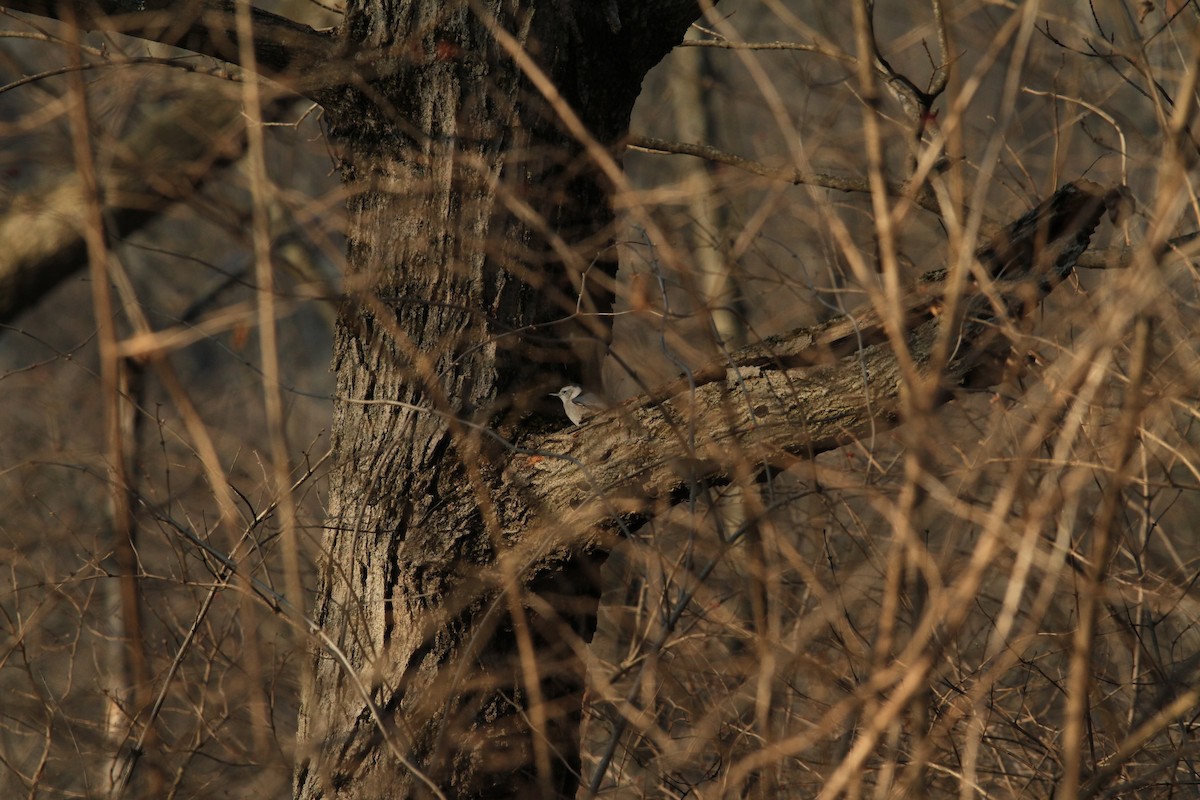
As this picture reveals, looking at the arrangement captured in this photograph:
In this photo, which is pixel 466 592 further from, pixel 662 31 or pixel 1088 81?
pixel 1088 81

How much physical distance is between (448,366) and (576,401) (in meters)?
0.39

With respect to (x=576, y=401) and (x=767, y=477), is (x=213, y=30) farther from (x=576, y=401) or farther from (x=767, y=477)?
(x=767, y=477)

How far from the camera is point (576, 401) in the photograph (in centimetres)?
274

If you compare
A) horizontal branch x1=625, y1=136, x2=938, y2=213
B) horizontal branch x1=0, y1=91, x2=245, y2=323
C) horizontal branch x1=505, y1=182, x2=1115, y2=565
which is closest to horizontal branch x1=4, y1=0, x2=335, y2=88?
horizontal branch x1=0, y1=91, x2=245, y2=323

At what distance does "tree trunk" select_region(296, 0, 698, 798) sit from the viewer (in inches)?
97.7

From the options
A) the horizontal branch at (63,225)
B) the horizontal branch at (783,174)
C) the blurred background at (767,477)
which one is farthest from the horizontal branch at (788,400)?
the horizontal branch at (63,225)

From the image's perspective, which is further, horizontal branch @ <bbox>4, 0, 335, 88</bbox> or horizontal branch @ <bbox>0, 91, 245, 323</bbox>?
horizontal branch @ <bbox>0, 91, 245, 323</bbox>

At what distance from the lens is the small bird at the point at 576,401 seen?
8.79 ft

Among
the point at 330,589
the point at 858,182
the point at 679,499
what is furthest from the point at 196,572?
the point at 858,182

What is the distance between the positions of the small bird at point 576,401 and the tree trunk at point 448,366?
13cm

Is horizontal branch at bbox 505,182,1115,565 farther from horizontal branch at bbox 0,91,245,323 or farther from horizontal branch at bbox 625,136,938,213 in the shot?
horizontal branch at bbox 0,91,245,323

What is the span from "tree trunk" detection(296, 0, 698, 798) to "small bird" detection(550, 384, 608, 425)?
128 millimetres

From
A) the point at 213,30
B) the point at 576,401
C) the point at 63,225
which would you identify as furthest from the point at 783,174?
the point at 63,225

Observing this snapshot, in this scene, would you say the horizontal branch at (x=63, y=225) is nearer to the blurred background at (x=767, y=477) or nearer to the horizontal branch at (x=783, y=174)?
the blurred background at (x=767, y=477)
